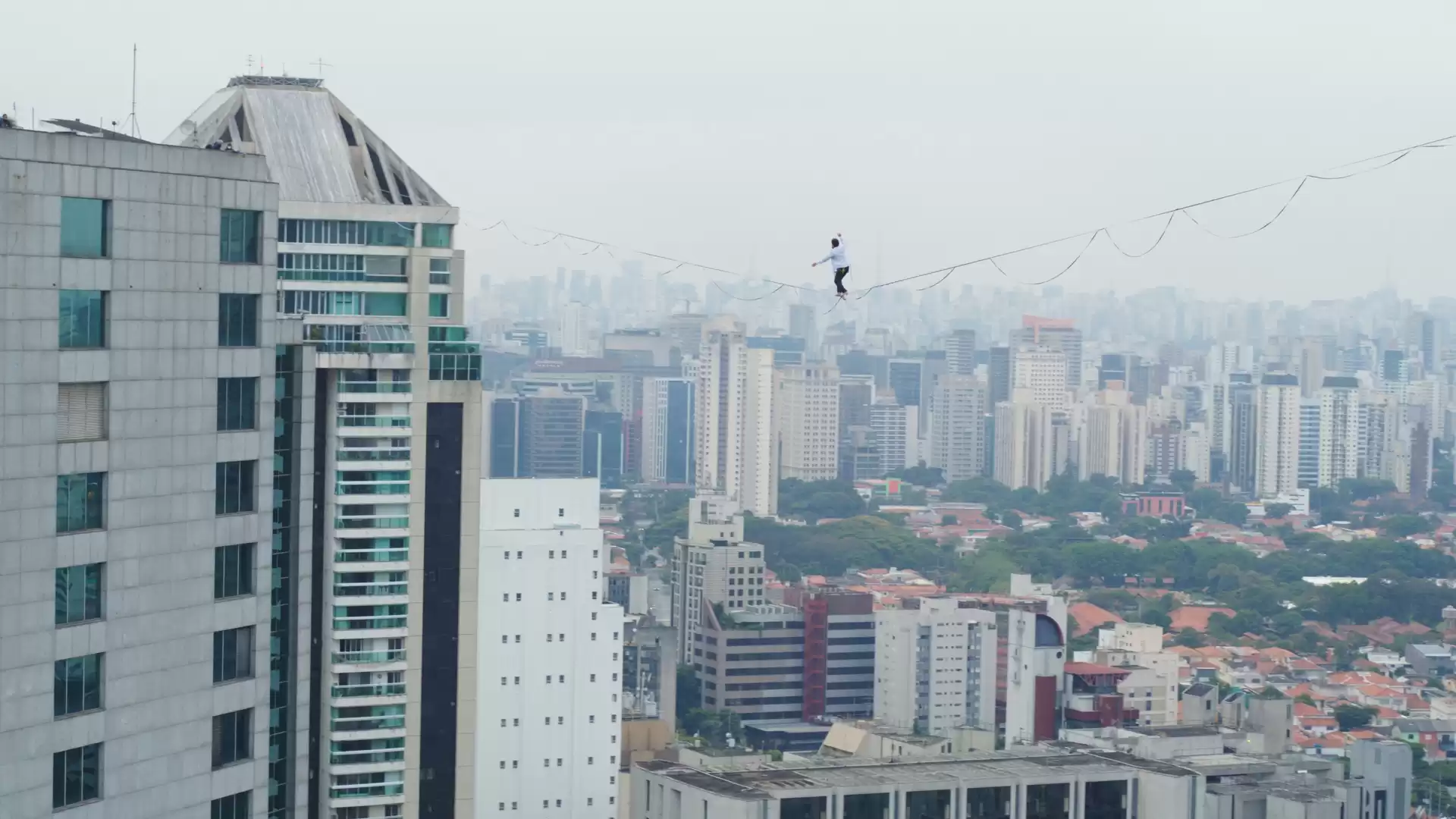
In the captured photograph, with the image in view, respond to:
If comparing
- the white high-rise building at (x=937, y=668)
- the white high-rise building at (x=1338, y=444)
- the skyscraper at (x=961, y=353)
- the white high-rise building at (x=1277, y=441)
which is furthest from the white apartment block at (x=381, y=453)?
the skyscraper at (x=961, y=353)

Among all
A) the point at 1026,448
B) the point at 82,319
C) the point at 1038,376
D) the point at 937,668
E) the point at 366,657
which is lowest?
the point at 937,668

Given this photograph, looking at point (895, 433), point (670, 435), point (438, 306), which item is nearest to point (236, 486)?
point (438, 306)

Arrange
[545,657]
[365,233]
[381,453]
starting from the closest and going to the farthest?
[381,453]
[365,233]
[545,657]

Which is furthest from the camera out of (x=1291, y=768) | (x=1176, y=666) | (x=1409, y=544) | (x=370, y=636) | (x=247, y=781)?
(x=1409, y=544)

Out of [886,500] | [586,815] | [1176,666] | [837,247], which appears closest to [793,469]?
[886,500]

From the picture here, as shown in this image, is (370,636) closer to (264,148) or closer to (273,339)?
(264,148)

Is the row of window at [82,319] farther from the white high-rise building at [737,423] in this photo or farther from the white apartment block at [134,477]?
the white high-rise building at [737,423]

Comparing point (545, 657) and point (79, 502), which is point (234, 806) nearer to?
point (79, 502)
